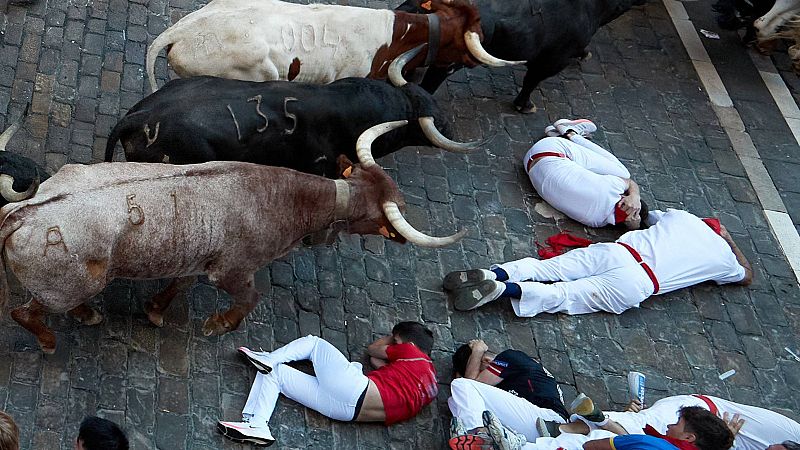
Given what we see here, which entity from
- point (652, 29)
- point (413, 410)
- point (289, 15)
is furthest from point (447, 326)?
point (652, 29)

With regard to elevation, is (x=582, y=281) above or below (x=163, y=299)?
below

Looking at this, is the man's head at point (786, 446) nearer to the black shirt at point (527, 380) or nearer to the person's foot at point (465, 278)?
the black shirt at point (527, 380)

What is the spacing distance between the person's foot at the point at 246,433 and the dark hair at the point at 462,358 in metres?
1.56

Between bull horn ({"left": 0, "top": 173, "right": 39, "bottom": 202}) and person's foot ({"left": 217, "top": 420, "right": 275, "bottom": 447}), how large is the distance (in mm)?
1943

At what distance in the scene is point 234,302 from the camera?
6668 millimetres

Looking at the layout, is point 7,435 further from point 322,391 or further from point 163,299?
point 322,391

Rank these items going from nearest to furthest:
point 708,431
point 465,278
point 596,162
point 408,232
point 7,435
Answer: point 7,435, point 708,431, point 408,232, point 465,278, point 596,162

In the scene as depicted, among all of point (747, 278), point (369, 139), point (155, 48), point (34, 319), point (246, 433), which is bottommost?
point (747, 278)

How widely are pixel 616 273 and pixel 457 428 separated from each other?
235cm

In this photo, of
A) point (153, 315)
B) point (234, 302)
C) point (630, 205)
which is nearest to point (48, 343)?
point (153, 315)

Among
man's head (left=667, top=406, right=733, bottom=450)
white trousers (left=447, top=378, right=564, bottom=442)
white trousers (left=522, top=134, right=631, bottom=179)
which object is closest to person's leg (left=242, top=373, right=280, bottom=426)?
white trousers (left=447, top=378, right=564, bottom=442)

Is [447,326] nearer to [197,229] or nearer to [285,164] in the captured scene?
[285,164]

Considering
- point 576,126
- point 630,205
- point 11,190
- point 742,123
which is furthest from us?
point 742,123

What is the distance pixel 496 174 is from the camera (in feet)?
29.6
